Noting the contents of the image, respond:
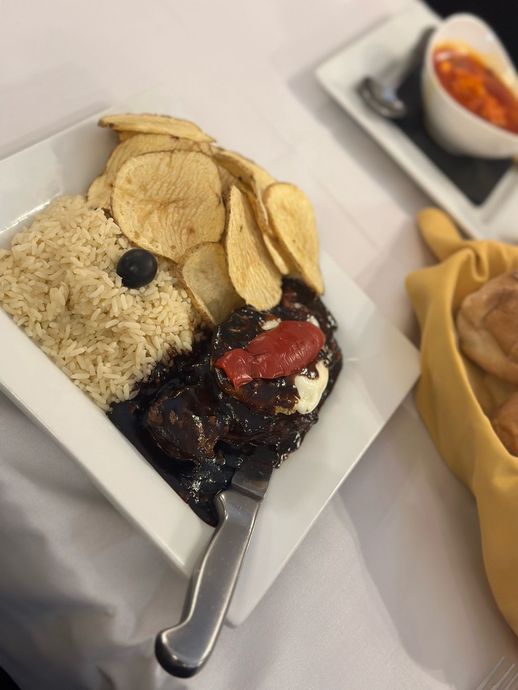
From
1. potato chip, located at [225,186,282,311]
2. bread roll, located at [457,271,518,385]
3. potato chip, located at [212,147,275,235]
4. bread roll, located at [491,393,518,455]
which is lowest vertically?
bread roll, located at [491,393,518,455]

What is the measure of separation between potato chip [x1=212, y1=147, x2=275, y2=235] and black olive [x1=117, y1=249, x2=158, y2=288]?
293 millimetres

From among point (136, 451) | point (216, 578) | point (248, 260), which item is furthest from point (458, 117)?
point (216, 578)

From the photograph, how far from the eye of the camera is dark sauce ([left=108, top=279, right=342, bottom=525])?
100 centimetres

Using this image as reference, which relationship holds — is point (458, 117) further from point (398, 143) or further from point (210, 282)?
point (210, 282)

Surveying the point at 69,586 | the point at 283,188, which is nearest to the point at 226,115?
the point at 283,188

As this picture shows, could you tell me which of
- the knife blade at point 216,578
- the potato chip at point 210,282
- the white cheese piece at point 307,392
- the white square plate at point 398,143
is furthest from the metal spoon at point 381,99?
the knife blade at point 216,578

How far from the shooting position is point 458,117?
5.80 ft

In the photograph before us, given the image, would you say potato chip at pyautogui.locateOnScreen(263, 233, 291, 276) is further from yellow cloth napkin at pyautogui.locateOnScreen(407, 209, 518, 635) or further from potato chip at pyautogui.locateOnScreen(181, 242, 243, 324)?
yellow cloth napkin at pyautogui.locateOnScreen(407, 209, 518, 635)

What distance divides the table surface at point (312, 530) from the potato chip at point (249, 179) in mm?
320

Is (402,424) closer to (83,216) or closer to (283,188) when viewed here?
(283,188)

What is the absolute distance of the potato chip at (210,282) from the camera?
113 centimetres

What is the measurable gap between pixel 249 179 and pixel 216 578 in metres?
0.83

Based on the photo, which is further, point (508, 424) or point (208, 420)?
point (508, 424)

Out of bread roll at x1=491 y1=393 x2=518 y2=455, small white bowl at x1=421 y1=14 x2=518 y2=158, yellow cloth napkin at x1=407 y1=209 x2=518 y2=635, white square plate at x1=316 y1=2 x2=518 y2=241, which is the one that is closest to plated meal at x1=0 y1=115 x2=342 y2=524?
yellow cloth napkin at x1=407 y1=209 x2=518 y2=635
